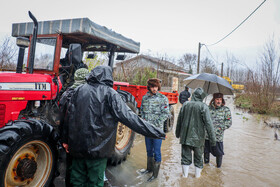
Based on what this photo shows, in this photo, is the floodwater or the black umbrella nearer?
the floodwater

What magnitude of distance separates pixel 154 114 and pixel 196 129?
0.78m

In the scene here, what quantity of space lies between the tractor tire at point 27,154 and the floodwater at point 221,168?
49.0 inches

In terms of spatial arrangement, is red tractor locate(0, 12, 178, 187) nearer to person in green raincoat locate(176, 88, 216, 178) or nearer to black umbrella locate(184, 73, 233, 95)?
person in green raincoat locate(176, 88, 216, 178)

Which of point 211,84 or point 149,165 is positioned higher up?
point 211,84

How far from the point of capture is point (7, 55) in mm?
9773

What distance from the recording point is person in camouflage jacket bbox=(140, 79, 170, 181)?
11.7ft

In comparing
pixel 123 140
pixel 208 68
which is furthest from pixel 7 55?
pixel 208 68

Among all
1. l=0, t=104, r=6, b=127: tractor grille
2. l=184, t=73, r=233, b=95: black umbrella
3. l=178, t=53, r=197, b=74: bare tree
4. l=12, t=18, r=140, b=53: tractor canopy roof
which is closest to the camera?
l=0, t=104, r=6, b=127: tractor grille

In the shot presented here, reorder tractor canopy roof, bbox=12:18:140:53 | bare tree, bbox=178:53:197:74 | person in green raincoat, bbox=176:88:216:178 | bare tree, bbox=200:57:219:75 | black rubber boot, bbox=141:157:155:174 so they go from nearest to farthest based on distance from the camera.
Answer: tractor canopy roof, bbox=12:18:140:53
person in green raincoat, bbox=176:88:216:178
black rubber boot, bbox=141:157:155:174
bare tree, bbox=200:57:219:75
bare tree, bbox=178:53:197:74

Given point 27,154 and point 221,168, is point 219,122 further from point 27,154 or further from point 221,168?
point 27,154

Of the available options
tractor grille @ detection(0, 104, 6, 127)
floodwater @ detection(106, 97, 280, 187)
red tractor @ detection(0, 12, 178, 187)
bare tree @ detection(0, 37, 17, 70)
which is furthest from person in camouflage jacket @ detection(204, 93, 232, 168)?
bare tree @ detection(0, 37, 17, 70)

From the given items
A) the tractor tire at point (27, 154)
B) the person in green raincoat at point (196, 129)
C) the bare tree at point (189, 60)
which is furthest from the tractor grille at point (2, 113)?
the bare tree at point (189, 60)

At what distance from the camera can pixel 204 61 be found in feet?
170

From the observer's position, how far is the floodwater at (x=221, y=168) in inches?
141
